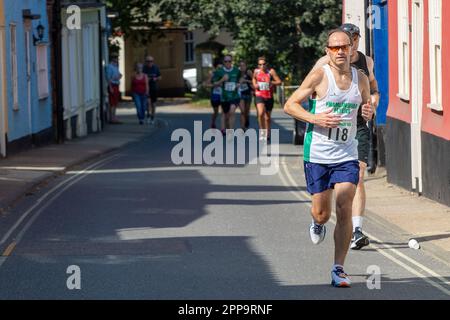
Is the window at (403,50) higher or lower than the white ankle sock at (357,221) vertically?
higher

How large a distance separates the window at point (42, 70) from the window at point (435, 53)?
1363 centimetres

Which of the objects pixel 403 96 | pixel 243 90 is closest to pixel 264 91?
pixel 243 90

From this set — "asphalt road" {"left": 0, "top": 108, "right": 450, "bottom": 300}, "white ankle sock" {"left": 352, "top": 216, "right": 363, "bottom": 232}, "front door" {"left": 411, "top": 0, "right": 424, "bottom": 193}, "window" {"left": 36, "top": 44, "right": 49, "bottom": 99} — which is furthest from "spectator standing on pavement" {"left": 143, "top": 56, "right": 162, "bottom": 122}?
"white ankle sock" {"left": 352, "top": 216, "right": 363, "bottom": 232}

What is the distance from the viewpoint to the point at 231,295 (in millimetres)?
9734

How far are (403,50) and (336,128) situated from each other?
9819mm

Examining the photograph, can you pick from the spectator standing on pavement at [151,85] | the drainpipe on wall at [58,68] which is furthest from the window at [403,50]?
the spectator standing on pavement at [151,85]

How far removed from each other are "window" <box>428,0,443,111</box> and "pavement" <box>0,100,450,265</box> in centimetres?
132

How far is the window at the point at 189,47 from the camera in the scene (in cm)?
6712

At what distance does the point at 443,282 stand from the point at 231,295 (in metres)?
1.85

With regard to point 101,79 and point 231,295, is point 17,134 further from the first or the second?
point 231,295

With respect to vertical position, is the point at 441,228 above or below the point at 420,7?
below

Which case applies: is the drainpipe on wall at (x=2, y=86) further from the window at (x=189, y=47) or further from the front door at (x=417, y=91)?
the window at (x=189, y=47)
